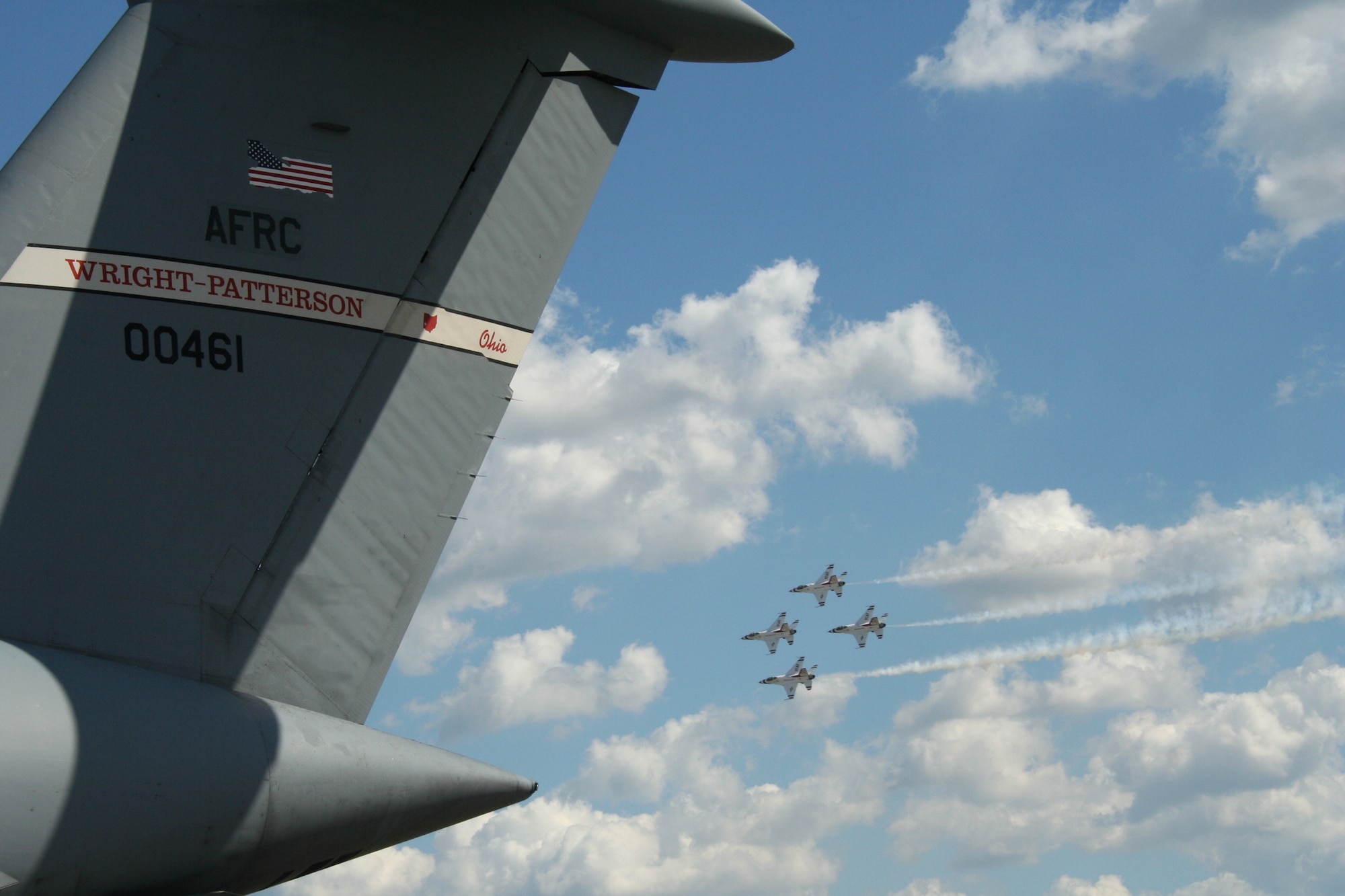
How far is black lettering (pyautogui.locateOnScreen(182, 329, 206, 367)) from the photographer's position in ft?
19.2

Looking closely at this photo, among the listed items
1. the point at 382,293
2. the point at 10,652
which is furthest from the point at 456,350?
the point at 10,652

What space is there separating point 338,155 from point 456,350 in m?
1.20

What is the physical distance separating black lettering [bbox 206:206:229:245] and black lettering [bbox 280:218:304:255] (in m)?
0.28

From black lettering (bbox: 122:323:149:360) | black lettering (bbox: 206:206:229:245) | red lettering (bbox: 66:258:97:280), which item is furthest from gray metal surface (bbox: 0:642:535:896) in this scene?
black lettering (bbox: 206:206:229:245)

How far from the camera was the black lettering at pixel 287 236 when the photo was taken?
6.19 metres

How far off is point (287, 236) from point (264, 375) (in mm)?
750

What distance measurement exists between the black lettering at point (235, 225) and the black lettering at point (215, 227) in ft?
0.08

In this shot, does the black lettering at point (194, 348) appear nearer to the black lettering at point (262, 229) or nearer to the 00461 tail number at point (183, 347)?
the 00461 tail number at point (183, 347)

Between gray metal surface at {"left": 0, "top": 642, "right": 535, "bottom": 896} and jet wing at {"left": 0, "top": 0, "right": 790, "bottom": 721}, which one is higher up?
jet wing at {"left": 0, "top": 0, "right": 790, "bottom": 721}

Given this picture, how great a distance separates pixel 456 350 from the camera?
6598 mm

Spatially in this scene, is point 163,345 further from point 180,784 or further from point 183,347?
point 180,784

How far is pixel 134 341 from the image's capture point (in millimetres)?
5770

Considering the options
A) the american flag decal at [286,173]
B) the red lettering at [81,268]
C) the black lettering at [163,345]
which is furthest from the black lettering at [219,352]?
the american flag decal at [286,173]

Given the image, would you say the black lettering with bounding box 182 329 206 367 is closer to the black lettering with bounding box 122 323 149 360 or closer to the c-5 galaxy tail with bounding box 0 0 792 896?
the c-5 galaxy tail with bounding box 0 0 792 896
